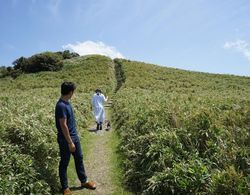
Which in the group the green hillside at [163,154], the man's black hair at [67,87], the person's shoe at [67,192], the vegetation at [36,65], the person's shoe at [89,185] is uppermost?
the vegetation at [36,65]

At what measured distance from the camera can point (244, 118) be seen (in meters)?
10.3

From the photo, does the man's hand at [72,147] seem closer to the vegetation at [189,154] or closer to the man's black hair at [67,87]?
the man's black hair at [67,87]

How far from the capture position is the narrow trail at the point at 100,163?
8.97 m

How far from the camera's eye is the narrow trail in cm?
897

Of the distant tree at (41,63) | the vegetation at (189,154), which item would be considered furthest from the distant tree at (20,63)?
the vegetation at (189,154)

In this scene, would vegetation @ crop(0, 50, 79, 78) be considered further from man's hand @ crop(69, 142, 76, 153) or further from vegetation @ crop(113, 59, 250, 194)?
man's hand @ crop(69, 142, 76, 153)

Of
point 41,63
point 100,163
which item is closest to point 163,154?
point 100,163

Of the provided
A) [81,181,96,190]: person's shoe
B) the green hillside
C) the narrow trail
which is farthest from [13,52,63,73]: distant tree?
[81,181,96,190]: person's shoe

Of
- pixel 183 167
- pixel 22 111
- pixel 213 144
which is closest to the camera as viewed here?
pixel 183 167

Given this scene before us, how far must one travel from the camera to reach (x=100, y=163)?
11.4m

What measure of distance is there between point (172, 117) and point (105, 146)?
12.4 feet

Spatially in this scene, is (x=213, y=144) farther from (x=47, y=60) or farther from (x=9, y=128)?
(x=47, y=60)

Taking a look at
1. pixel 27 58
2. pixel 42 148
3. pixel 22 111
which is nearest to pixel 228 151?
pixel 42 148

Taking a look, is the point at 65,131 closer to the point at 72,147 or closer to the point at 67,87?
the point at 72,147
